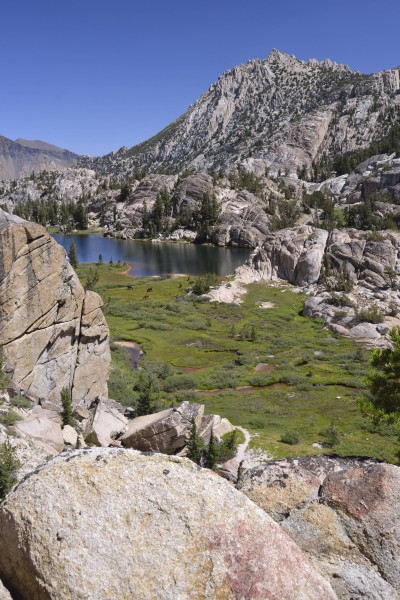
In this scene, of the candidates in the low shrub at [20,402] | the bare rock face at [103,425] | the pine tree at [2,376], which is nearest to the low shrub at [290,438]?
the bare rock face at [103,425]

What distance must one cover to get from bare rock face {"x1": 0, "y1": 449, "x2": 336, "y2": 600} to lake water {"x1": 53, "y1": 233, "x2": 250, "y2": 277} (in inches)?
5112

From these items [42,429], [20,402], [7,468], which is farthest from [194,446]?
[7,468]

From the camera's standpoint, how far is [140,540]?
7.72 m

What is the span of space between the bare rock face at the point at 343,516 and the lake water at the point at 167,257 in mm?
127788

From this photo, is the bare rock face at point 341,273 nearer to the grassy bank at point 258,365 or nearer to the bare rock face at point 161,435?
the grassy bank at point 258,365

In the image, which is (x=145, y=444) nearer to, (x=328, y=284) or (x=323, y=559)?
(x=323, y=559)

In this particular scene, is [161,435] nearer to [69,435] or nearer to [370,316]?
[69,435]

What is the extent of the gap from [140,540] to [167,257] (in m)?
162

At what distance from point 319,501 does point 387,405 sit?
603 inches

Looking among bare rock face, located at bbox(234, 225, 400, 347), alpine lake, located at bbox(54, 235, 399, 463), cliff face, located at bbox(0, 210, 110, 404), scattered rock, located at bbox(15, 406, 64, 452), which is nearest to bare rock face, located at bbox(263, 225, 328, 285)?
bare rock face, located at bbox(234, 225, 400, 347)

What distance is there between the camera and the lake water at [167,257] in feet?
479

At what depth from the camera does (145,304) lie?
97.7 metres

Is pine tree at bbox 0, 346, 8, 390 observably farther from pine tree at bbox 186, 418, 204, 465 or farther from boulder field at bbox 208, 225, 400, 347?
boulder field at bbox 208, 225, 400, 347

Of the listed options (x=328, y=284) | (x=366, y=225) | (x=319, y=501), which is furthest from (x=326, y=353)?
(x=366, y=225)
